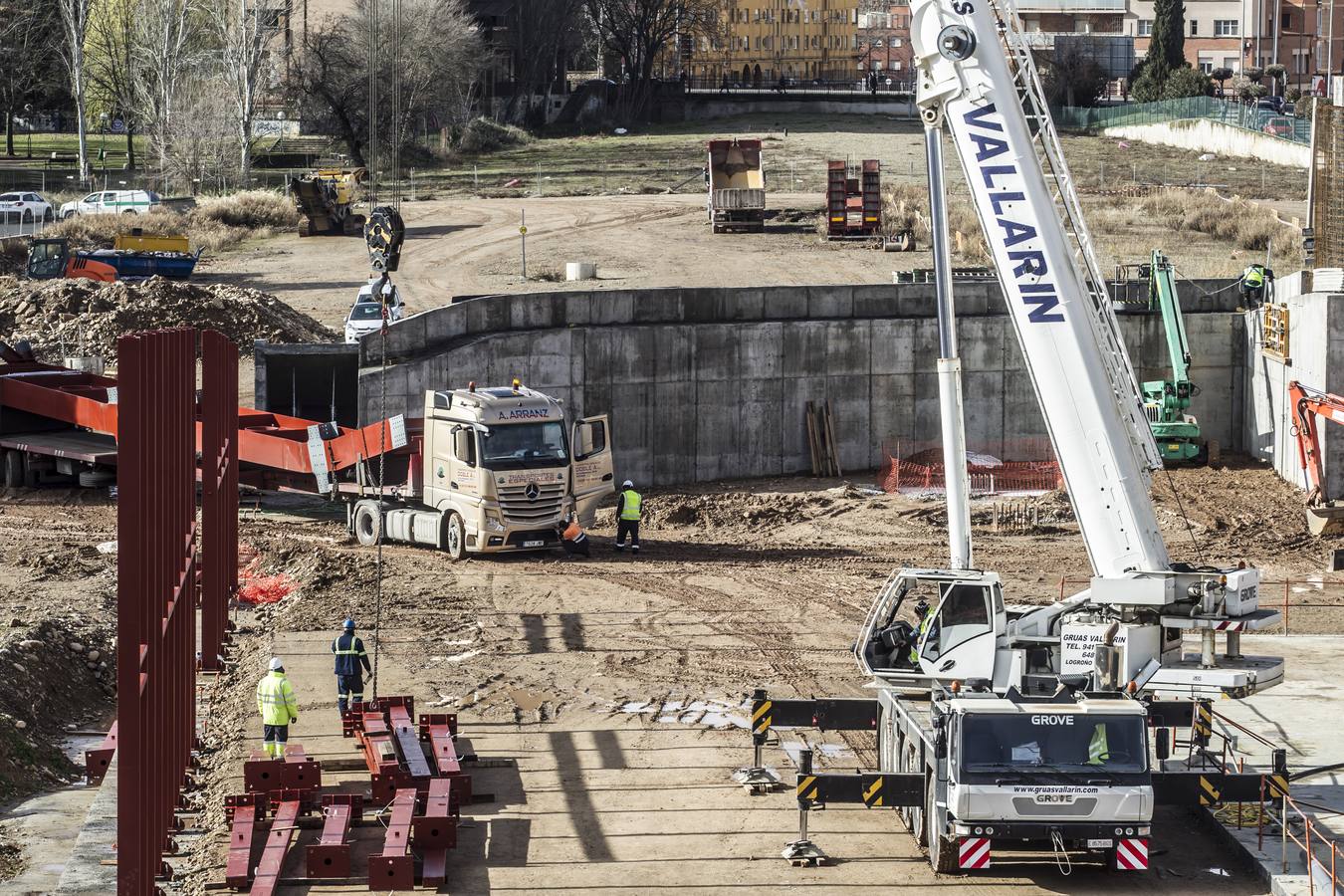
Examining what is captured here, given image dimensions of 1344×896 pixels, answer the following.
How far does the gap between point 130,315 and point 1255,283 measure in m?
24.9

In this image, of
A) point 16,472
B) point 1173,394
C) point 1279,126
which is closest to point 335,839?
point 16,472

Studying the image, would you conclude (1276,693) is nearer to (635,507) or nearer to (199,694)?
(635,507)

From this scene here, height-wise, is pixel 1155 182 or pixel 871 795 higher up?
pixel 1155 182

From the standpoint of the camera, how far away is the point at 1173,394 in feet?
118

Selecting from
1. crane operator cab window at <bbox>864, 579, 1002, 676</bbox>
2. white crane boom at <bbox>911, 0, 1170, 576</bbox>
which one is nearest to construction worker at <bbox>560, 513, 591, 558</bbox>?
crane operator cab window at <bbox>864, 579, 1002, 676</bbox>

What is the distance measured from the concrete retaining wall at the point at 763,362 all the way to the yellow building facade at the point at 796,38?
9127cm

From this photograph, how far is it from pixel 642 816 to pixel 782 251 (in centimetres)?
3458

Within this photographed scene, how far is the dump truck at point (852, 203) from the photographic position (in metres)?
52.1

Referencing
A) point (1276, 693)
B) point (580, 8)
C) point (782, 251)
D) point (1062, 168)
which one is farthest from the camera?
point (580, 8)

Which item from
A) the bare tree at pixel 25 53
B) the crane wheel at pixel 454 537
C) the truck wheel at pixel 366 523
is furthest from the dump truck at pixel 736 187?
the bare tree at pixel 25 53

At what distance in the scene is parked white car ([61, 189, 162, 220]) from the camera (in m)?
62.4

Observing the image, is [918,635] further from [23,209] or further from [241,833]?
[23,209]

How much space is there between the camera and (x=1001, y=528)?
32250 mm

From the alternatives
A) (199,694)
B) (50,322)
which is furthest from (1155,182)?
(199,694)
